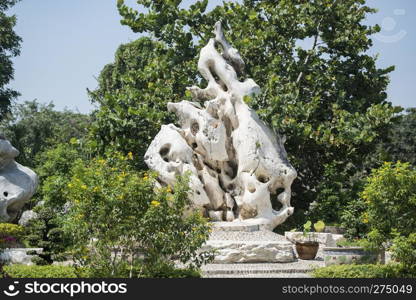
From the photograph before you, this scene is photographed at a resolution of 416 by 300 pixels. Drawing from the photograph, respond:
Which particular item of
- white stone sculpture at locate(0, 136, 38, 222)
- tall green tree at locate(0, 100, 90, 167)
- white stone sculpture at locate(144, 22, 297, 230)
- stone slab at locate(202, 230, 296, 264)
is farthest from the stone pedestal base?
tall green tree at locate(0, 100, 90, 167)

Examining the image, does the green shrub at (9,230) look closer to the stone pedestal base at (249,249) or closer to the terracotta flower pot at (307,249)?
the stone pedestal base at (249,249)

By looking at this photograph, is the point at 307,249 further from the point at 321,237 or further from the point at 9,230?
the point at 9,230

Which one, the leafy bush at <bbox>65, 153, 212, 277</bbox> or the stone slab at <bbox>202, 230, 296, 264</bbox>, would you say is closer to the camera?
the leafy bush at <bbox>65, 153, 212, 277</bbox>

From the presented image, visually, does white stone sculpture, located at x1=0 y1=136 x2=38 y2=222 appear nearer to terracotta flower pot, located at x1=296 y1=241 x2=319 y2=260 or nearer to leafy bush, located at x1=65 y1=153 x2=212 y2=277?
leafy bush, located at x1=65 y1=153 x2=212 y2=277

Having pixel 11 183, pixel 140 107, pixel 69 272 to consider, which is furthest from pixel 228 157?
pixel 69 272

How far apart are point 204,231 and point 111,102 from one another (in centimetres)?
1147

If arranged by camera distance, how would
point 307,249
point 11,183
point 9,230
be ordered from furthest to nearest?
1. point 11,183
2. point 307,249
3. point 9,230

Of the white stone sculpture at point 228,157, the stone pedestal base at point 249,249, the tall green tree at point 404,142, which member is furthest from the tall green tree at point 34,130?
the tall green tree at point 404,142

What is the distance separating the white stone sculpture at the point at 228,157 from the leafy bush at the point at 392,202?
5.09 m

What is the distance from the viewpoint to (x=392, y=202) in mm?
11719

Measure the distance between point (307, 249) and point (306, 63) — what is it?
932 cm

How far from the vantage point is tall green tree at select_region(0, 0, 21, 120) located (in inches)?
1057

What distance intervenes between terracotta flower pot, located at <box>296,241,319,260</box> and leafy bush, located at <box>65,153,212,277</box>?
5.92m

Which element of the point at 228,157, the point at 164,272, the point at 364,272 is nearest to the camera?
the point at 164,272
